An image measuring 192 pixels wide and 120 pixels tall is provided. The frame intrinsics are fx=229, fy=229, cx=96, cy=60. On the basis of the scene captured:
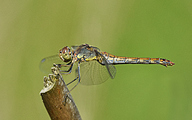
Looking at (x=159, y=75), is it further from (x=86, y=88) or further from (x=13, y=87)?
(x=13, y=87)

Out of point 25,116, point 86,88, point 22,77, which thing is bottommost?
point 25,116

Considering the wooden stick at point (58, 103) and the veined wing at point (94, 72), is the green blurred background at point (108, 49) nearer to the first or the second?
the veined wing at point (94, 72)

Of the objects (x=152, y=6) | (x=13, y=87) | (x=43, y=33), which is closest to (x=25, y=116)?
(x=13, y=87)

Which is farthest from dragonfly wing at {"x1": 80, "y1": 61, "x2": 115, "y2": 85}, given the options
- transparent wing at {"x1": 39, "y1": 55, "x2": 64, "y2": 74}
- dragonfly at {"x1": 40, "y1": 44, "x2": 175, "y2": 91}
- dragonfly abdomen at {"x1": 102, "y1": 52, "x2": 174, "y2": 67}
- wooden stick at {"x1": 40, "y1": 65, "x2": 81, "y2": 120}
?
wooden stick at {"x1": 40, "y1": 65, "x2": 81, "y2": 120}

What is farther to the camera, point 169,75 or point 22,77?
point 22,77

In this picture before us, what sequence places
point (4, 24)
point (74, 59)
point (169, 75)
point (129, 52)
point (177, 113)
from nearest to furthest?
point (177, 113), point (74, 59), point (169, 75), point (129, 52), point (4, 24)

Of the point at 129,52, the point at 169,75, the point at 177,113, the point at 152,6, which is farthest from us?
the point at 152,6
